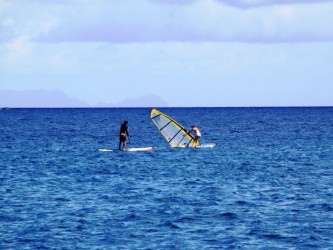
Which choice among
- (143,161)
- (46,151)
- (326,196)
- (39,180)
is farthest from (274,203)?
(46,151)

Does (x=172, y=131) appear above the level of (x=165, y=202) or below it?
above

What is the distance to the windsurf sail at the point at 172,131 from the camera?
5519cm

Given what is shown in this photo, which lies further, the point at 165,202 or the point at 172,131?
the point at 172,131

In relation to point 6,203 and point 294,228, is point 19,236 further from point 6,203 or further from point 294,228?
point 294,228

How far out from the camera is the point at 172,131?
56000 millimetres

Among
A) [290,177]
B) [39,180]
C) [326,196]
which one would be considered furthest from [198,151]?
[326,196]

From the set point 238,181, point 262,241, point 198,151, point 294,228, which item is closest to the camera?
point 262,241

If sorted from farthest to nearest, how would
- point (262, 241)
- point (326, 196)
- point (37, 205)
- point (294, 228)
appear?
point (326, 196) < point (37, 205) < point (294, 228) < point (262, 241)

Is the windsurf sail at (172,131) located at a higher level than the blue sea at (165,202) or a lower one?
higher

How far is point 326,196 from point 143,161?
1706 centimetres

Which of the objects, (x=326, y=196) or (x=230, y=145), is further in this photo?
(x=230, y=145)

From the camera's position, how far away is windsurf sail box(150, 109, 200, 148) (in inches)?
2173

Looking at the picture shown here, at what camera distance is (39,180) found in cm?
3597

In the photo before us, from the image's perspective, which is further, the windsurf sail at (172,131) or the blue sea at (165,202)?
the windsurf sail at (172,131)
